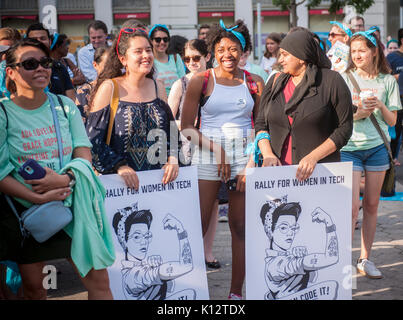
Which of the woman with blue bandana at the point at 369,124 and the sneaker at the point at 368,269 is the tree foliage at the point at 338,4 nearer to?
the woman with blue bandana at the point at 369,124

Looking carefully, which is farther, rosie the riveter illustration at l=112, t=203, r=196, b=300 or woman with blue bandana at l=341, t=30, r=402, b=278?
woman with blue bandana at l=341, t=30, r=402, b=278

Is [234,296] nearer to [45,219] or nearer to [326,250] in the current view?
[326,250]

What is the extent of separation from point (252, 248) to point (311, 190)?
1.87ft

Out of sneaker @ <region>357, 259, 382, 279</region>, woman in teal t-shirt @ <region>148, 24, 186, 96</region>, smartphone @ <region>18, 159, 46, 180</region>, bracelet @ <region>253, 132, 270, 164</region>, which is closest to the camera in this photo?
smartphone @ <region>18, 159, 46, 180</region>

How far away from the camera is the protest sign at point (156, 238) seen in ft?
13.1

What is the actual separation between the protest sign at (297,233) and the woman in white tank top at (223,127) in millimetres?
555

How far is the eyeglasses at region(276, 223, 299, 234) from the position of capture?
13.7ft

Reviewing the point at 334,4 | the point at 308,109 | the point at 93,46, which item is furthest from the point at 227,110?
the point at 334,4

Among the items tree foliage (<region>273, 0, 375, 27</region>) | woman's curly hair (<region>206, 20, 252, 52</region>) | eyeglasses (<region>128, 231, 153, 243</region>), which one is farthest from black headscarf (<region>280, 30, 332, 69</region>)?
tree foliage (<region>273, 0, 375, 27</region>)

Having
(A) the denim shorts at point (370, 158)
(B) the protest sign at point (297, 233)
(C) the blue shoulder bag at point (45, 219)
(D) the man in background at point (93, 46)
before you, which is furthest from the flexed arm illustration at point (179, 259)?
(D) the man in background at point (93, 46)

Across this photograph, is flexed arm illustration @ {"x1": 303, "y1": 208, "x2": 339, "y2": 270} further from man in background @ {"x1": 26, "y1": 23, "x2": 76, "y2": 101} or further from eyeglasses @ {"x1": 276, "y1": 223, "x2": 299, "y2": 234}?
man in background @ {"x1": 26, "y1": 23, "x2": 76, "y2": 101}

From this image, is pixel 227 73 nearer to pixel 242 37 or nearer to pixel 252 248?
pixel 242 37

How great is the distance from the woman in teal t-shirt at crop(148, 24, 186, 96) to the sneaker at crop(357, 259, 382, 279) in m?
3.38

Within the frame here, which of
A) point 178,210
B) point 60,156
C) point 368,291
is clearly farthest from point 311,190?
point 60,156
